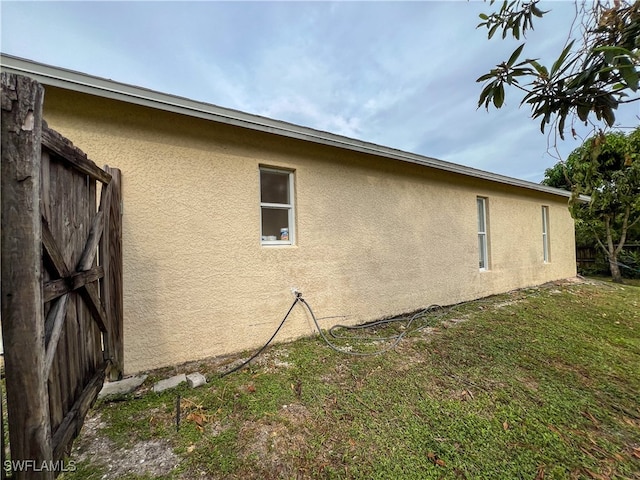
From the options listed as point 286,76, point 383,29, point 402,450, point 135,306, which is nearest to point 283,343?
point 135,306

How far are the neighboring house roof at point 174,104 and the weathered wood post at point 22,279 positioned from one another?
1.93 metres

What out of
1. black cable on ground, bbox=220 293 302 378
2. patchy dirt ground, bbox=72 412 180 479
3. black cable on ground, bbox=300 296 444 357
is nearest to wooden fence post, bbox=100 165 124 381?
patchy dirt ground, bbox=72 412 180 479

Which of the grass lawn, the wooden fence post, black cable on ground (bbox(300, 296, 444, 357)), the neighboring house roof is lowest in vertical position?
the grass lawn

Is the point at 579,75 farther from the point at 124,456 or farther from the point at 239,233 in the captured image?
the point at 124,456

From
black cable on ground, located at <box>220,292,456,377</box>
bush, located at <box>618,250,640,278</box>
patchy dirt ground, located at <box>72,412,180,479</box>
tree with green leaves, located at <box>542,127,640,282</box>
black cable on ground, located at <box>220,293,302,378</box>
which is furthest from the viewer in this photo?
bush, located at <box>618,250,640,278</box>

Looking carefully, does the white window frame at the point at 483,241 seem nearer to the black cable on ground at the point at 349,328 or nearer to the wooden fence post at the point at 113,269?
the black cable on ground at the point at 349,328

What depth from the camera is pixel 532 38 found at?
2.14 metres

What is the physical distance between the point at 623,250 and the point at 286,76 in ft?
52.4

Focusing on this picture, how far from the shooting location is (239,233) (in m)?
3.72

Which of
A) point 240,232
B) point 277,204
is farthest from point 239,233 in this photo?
point 277,204

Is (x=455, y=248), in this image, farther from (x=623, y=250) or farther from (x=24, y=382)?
(x=623, y=250)

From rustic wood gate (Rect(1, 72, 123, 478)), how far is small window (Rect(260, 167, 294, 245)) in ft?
7.10

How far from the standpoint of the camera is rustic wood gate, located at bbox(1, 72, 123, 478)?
1181mm

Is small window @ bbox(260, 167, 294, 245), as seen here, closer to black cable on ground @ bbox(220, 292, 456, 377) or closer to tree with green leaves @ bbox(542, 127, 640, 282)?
black cable on ground @ bbox(220, 292, 456, 377)
